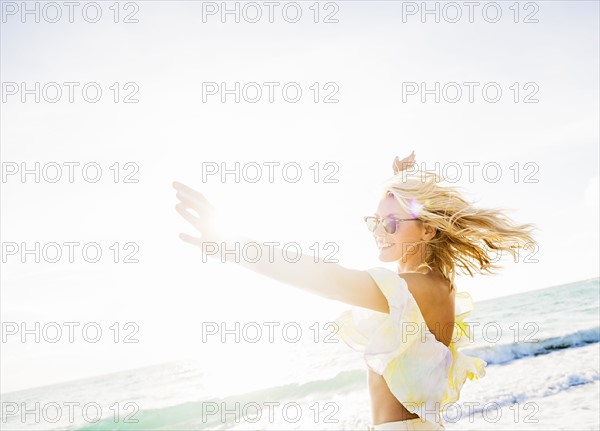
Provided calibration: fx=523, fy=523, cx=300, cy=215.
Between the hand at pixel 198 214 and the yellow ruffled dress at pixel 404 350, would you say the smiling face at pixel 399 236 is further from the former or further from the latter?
the hand at pixel 198 214

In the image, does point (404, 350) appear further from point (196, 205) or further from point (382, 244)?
point (196, 205)

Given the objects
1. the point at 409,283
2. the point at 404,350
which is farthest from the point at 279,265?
the point at 404,350

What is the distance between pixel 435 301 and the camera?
99.0 inches

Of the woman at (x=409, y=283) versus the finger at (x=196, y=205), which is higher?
the finger at (x=196, y=205)

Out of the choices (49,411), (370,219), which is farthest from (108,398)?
(370,219)

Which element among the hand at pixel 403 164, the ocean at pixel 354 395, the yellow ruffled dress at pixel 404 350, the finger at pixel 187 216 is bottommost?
the ocean at pixel 354 395

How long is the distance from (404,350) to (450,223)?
724 millimetres

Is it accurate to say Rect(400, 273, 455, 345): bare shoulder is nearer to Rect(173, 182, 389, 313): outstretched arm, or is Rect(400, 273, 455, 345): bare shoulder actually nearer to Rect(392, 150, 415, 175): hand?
Rect(173, 182, 389, 313): outstretched arm

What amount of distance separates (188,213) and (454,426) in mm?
11012

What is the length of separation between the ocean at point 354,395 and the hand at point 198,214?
9852 millimetres

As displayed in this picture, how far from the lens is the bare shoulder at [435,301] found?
2391 millimetres

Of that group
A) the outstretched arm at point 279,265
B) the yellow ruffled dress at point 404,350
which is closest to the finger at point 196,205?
the outstretched arm at point 279,265

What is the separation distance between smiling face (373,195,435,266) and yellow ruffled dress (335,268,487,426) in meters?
0.47

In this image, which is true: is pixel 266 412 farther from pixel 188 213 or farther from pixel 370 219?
pixel 188 213
